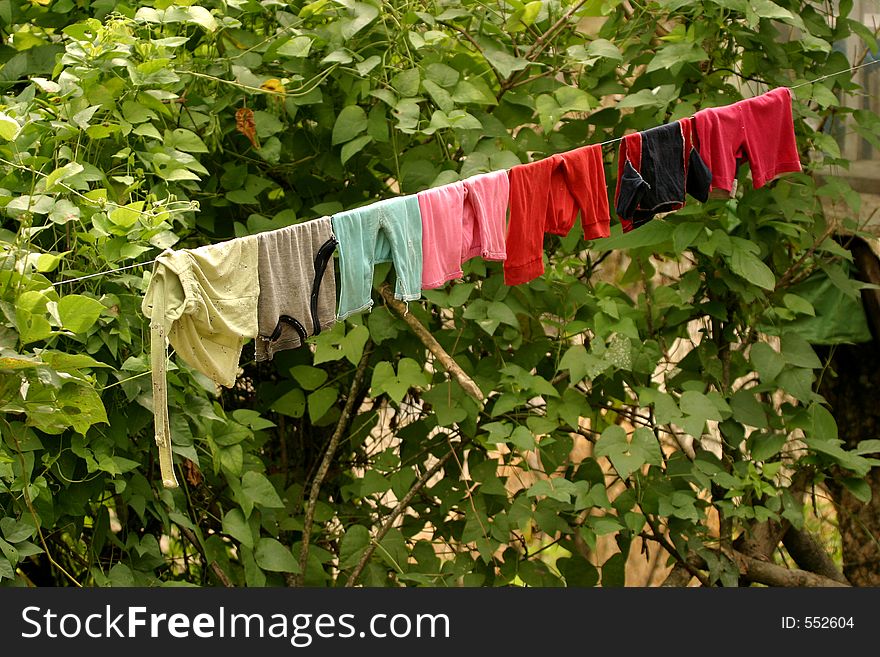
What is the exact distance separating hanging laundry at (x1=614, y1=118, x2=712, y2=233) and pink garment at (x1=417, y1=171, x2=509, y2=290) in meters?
0.31

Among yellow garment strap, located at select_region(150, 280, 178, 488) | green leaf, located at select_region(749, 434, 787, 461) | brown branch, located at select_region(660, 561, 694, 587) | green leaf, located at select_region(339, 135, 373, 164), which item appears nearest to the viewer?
yellow garment strap, located at select_region(150, 280, 178, 488)

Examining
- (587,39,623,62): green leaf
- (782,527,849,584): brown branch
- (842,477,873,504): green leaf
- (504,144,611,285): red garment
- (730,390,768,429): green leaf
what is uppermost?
(587,39,623,62): green leaf

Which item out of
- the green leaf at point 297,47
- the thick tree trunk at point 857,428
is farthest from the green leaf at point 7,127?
the thick tree trunk at point 857,428

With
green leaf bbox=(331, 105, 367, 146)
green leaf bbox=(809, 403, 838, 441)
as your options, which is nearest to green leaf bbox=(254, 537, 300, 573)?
green leaf bbox=(331, 105, 367, 146)

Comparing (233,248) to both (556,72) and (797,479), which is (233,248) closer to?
(556,72)

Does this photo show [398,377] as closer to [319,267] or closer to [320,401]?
[320,401]

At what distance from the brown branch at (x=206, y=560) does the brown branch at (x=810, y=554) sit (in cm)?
198

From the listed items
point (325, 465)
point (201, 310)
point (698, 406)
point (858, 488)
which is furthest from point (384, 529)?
point (858, 488)

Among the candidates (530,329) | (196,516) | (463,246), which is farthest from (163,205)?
(530,329)

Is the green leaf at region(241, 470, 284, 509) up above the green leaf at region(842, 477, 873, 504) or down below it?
above

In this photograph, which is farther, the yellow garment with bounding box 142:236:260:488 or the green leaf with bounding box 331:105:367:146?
the green leaf with bounding box 331:105:367:146

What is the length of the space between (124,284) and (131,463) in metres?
0.39

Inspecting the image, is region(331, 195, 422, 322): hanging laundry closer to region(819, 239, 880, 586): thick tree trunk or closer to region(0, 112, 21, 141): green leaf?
region(0, 112, 21, 141): green leaf

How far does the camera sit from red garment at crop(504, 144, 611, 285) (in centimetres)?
249
